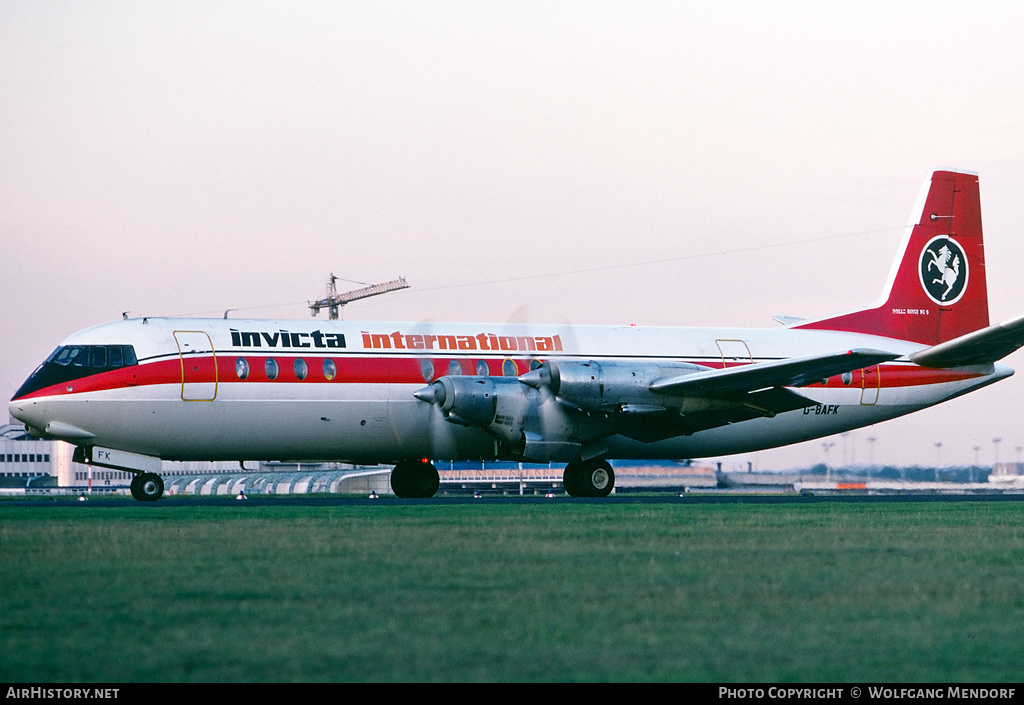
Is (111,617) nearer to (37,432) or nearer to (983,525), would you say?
(983,525)

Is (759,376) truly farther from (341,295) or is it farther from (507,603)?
(341,295)

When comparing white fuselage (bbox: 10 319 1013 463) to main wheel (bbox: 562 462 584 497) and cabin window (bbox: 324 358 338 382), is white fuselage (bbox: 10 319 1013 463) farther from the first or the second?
main wheel (bbox: 562 462 584 497)

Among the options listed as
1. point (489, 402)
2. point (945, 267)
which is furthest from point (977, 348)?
point (489, 402)

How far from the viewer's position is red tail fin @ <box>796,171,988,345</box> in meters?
38.6

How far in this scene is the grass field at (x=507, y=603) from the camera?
8352 millimetres

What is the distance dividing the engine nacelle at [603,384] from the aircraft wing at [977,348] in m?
8.80

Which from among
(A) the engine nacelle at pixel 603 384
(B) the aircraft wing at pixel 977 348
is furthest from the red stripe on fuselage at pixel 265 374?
(B) the aircraft wing at pixel 977 348

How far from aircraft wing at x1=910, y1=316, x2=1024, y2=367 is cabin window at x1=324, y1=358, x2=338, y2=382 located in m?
17.0

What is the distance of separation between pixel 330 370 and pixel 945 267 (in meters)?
19.8

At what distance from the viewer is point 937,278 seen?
38.9m

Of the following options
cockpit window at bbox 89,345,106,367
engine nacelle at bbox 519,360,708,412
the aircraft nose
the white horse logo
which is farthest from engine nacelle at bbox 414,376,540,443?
the white horse logo

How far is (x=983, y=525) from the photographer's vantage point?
73.6ft

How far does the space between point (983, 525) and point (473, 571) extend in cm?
1241

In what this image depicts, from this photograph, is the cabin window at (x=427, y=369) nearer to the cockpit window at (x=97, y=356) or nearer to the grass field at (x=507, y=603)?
Result: the cockpit window at (x=97, y=356)
